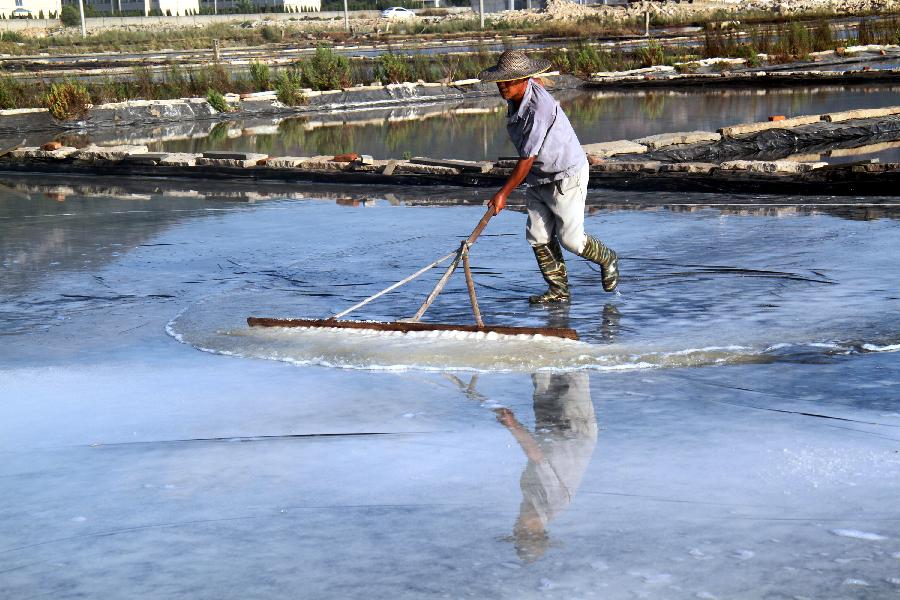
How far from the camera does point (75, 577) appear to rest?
352cm

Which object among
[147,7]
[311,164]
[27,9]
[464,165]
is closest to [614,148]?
[464,165]

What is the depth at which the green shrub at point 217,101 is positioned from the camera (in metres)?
23.2

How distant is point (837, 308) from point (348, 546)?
3832mm

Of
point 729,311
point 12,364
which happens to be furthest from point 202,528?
point 729,311

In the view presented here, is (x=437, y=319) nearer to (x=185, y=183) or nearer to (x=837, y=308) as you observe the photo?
(x=837, y=308)

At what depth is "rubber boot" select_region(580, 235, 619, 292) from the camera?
707cm

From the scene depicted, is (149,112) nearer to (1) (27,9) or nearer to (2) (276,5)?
(1) (27,9)

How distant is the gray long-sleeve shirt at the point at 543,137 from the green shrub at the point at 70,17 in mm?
84555

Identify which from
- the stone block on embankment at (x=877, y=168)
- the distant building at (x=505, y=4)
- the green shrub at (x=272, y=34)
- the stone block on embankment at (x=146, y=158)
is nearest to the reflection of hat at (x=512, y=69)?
the stone block on embankment at (x=877, y=168)

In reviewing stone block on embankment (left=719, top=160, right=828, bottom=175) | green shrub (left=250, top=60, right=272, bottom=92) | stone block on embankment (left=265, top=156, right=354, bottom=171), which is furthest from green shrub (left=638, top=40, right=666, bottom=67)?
stone block on embankment (left=719, top=160, right=828, bottom=175)

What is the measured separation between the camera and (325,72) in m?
26.8

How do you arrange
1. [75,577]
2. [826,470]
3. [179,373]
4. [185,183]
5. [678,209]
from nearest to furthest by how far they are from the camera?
[75,577] → [826,470] → [179,373] → [678,209] → [185,183]

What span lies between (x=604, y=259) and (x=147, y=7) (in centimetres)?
9090

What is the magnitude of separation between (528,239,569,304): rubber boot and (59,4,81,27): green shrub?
84.4 meters
